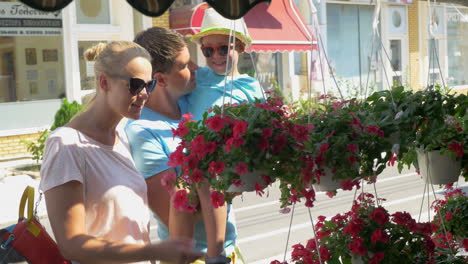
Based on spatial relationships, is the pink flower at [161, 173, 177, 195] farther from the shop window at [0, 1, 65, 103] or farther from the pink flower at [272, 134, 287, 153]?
the shop window at [0, 1, 65, 103]

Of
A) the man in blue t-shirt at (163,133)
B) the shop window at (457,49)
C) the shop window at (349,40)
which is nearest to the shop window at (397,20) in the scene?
the shop window at (349,40)

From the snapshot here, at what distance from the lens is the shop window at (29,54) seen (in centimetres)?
1263

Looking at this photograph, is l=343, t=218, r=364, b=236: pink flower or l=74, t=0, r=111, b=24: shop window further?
l=74, t=0, r=111, b=24: shop window

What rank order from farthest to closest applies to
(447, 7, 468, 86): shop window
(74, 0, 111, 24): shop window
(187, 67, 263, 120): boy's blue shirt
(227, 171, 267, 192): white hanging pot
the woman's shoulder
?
(447, 7, 468, 86): shop window → (74, 0, 111, 24): shop window → (187, 67, 263, 120): boy's blue shirt → (227, 171, 267, 192): white hanging pot → the woman's shoulder

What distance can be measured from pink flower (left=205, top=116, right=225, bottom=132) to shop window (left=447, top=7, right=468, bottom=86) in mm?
22841

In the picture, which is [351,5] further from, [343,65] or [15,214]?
[15,214]

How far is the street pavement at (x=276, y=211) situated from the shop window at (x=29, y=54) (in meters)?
2.17

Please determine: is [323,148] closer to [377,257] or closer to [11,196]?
[377,257]

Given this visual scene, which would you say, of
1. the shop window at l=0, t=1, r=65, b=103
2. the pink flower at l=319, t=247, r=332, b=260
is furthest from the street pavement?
Answer: the pink flower at l=319, t=247, r=332, b=260

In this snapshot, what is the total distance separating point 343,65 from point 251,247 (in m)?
13.6

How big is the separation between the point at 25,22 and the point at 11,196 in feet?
13.9

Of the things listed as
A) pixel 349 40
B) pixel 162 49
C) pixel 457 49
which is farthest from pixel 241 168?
pixel 457 49

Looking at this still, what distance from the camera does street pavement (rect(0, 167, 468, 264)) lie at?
700cm

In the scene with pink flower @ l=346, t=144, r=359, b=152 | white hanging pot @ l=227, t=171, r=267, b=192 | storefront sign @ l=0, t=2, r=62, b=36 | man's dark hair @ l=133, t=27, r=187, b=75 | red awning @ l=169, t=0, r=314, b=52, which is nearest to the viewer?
white hanging pot @ l=227, t=171, r=267, b=192
